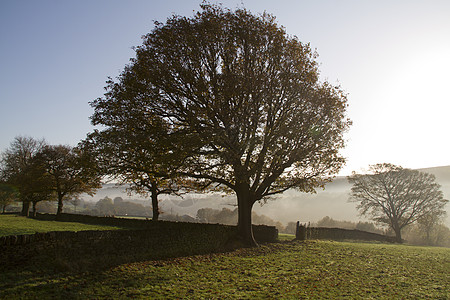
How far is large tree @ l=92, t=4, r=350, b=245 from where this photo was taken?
15680mm

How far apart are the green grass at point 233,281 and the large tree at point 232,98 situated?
5.81 metres

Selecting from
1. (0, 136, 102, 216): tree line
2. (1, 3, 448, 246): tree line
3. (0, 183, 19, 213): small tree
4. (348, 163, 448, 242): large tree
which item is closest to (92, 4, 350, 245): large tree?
(1, 3, 448, 246): tree line

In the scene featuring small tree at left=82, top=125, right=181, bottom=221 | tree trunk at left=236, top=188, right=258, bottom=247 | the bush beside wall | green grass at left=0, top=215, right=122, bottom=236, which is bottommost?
the bush beside wall

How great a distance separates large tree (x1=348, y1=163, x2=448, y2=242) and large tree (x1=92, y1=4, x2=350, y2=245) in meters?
31.3

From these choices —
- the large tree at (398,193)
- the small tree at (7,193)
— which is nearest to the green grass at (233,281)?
the large tree at (398,193)

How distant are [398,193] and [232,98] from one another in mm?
40865

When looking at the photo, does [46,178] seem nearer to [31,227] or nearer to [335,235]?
[31,227]

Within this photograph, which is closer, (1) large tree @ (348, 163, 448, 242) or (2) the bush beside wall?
(2) the bush beside wall

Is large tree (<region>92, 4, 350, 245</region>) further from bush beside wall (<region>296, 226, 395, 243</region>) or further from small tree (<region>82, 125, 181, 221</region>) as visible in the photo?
bush beside wall (<region>296, 226, 395, 243</region>)

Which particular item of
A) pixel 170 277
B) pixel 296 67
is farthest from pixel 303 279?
pixel 296 67

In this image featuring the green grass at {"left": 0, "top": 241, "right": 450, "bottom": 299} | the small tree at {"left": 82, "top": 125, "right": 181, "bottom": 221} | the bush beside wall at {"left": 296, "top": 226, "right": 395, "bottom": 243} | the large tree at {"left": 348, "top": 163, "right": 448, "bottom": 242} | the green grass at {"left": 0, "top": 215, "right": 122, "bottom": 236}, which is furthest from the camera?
the large tree at {"left": 348, "top": 163, "right": 448, "bottom": 242}

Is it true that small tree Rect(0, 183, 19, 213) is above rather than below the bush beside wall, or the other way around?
above

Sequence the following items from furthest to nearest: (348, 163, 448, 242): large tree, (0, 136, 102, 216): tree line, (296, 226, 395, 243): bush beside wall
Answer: (348, 163, 448, 242): large tree < (0, 136, 102, 216): tree line < (296, 226, 395, 243): bush beside wall

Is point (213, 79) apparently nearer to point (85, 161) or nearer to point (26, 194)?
point (85, 161)
